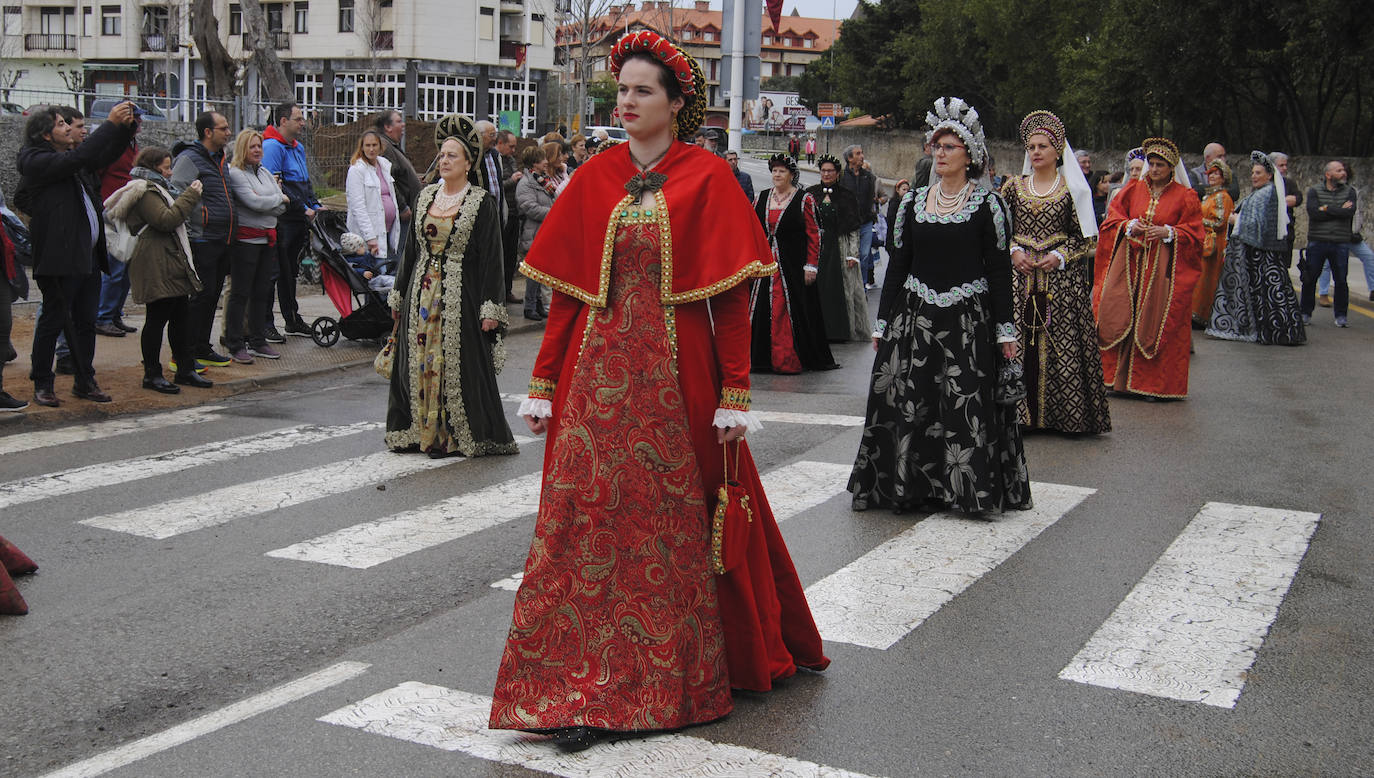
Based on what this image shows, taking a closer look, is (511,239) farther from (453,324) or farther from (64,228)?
(453,324)

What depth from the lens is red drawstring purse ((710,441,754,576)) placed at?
435cm

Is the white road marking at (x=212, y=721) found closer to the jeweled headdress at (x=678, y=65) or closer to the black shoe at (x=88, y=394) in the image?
the jeweled headdress at (x=678, y=65)

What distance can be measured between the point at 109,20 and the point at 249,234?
69.7 metres

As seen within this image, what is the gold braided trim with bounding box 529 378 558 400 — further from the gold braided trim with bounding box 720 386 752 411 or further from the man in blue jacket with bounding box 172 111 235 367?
the man in blue jacket with bounding box 172 111 235 367

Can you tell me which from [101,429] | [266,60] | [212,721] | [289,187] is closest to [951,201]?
[212,721]

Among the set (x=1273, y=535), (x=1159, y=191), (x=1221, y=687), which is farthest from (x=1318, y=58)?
(x=1221, y=687)

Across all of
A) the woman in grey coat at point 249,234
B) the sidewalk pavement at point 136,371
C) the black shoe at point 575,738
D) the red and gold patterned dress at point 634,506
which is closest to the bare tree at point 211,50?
the sidewalk pavement at point 136,371

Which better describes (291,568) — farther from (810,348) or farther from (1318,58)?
(1318,58)

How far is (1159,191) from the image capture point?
1158cm

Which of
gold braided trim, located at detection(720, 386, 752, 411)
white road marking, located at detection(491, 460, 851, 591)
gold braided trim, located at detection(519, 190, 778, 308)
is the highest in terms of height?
gold braided trim, located at detection(519, 190, 778, 308)

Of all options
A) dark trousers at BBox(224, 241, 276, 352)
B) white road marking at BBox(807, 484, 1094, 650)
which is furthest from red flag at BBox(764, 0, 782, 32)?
white road marking at BBox(807, 484, 1094, 650)

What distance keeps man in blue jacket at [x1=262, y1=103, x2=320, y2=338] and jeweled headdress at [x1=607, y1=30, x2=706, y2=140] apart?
29.5 ft

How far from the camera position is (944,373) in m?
7.30

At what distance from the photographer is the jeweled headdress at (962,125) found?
714 centimetres
